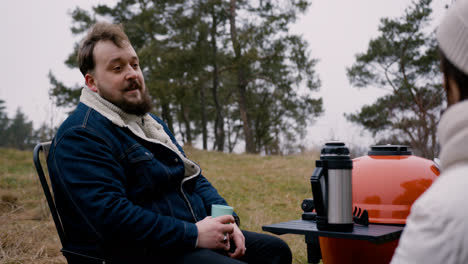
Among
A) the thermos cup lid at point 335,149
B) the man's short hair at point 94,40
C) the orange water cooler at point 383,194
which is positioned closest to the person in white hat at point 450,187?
the thermos cup lid at point 335,149

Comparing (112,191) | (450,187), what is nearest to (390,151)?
(112,191)

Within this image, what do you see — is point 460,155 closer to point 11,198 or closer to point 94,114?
point 94,114

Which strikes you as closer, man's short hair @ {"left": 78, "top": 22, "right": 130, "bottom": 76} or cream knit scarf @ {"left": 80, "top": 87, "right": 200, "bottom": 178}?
cream knit scarf @ {"left": 80, "top": 87, "right": 200, "bottom": 178}

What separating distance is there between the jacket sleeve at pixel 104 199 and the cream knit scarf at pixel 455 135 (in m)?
1.13

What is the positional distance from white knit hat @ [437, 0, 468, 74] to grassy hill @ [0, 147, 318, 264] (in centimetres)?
304

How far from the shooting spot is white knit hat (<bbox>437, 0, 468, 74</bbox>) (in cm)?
82

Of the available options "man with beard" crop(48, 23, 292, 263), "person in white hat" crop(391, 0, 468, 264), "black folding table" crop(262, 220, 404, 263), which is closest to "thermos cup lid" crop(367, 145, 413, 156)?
"black folding table" crop(262, 220, 404, 263)

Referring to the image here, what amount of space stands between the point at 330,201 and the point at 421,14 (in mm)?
13806

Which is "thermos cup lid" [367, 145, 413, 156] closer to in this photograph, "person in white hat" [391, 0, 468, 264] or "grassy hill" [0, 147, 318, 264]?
"person in white hat" [391, 0, 468, 264]

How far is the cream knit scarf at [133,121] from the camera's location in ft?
6.20

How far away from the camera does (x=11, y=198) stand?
209 inches

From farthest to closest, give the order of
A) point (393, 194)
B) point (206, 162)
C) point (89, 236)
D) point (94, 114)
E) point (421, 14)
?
point (421, 14) → point (206, 162) → point (393, 194) → point (94, 114) → point (89, 236)

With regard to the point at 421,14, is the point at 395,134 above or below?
below

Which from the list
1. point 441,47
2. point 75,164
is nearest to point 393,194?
point 441,47
